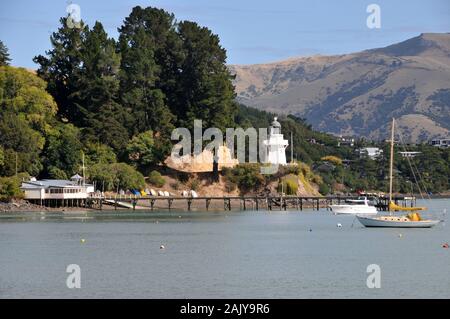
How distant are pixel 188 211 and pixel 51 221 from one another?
2964cm

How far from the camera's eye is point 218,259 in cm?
6209

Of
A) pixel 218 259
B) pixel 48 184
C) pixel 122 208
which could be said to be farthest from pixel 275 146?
pixel 218 259

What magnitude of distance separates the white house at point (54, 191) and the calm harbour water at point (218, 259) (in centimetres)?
1712

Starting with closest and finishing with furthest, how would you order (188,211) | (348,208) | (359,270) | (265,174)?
(359,270) → (348,208) → (188,211) → (265,174)

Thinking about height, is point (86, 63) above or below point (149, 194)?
above

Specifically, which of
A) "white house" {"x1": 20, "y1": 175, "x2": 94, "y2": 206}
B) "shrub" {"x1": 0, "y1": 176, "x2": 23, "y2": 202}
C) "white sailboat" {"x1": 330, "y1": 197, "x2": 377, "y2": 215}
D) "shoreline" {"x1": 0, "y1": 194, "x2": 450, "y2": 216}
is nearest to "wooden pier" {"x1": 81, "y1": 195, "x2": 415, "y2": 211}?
"shoreline" {"x1": 0, "y1": 194, "x2": 450, "y2": 216}

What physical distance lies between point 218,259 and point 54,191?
186ft

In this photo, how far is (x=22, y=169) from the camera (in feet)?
394

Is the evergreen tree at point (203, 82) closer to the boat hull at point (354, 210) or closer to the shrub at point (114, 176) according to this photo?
the shrub at point (114, 176)

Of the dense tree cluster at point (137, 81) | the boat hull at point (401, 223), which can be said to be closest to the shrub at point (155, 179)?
the dense tree cluster at point (137, 81)

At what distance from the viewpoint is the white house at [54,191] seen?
115438mm

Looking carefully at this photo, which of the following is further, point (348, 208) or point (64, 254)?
point (348, 208)
